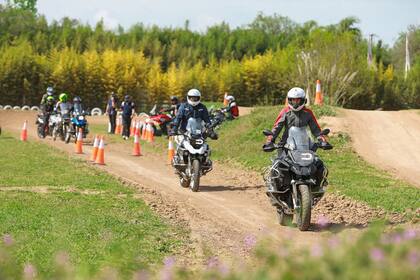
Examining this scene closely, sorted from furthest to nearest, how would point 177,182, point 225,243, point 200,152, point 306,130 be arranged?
point 177,182
point 200,152
point 306,130
point 225,243

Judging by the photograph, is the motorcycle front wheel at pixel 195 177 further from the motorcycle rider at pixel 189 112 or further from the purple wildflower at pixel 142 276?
the purple wildflower at pixel 142 276

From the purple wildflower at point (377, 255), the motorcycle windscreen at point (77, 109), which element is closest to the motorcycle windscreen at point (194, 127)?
the purple wildflower at point (377, 255)

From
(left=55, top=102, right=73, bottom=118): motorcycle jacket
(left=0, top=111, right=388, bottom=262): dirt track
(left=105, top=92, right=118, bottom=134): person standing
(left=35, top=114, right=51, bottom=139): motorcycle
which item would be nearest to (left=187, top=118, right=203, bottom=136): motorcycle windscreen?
(left=0, top=111, right=388, bottom=262): dirt track

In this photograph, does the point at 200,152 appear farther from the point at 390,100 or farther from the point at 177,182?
the point at 390,100

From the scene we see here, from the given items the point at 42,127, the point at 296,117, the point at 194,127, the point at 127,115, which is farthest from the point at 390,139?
the point at 42,127

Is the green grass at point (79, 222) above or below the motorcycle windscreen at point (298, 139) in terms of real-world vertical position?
below

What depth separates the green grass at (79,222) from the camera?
7832 mm

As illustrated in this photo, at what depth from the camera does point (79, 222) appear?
417 inches

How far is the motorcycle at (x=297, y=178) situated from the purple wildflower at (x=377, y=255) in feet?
22.3

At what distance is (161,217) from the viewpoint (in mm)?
11555

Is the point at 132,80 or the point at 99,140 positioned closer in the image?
the point at 99,140

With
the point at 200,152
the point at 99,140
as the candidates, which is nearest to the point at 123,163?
the point at 99,140

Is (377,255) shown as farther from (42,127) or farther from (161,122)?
(42,127)

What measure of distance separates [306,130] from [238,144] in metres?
12.5
